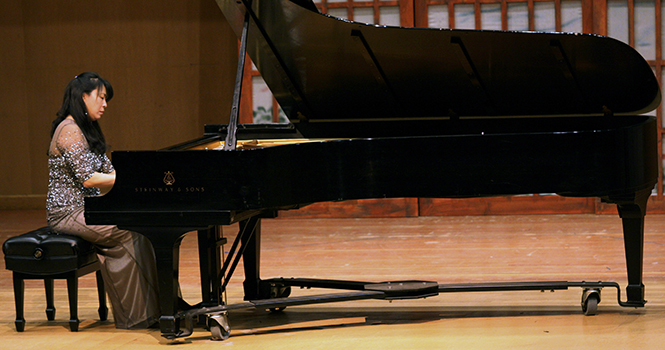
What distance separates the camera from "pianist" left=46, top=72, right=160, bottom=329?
311 centimetres

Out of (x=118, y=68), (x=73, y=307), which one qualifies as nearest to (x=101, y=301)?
(x=73, y=307)

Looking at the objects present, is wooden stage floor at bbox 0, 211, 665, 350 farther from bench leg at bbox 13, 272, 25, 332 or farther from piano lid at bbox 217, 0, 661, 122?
piano lid at bbox 217, 0, 661, 122

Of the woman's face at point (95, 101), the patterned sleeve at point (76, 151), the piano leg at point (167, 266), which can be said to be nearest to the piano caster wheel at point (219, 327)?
the piano leg at point (167, 266)

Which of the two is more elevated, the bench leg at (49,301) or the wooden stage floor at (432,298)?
the bench leg at (49,301)

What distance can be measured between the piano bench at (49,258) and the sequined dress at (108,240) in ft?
0.20

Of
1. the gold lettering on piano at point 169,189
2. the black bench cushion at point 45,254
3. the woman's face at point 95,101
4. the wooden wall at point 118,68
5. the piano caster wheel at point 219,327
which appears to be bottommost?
the piano caster wheel at point 219,327

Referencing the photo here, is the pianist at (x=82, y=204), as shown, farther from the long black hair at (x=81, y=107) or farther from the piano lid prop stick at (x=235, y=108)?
the piano lid prop stick at (x=235, y=108)

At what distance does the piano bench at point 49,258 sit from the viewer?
307cm

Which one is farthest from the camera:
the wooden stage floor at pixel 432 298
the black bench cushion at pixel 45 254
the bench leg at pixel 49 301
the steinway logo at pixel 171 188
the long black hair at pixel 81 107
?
the bench leg at pixel 49 301

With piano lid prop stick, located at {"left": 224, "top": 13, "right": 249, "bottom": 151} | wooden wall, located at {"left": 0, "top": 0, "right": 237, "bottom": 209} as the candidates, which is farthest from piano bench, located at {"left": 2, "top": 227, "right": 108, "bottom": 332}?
wooden wall, located at {"left": 0, "top": 0, "right": 237, "bottom": 209}

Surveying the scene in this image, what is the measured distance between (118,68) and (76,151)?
454 cm

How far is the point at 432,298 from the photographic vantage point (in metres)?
3.69

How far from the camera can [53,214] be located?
3205mm

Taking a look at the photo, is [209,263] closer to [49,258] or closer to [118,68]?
[49,258]
